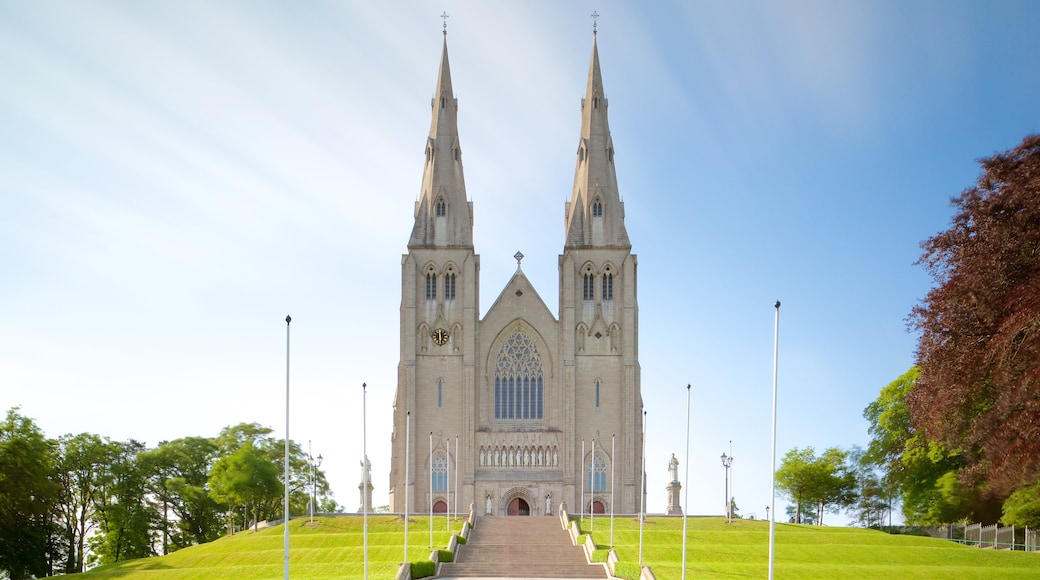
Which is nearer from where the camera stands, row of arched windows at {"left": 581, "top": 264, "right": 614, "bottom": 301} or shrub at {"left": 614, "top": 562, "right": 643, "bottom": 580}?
shrub at {"left": 614, "top": 562, "right": 643, "bottom": 580}

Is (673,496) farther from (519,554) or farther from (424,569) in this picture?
(424,569)

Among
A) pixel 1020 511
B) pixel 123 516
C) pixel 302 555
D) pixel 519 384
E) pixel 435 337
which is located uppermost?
pixel 435 337

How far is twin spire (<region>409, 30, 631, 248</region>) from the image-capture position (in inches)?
3100

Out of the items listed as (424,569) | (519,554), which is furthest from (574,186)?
(424,569)

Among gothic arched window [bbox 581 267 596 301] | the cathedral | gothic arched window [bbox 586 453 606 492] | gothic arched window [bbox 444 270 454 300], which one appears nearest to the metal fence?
the cathedral

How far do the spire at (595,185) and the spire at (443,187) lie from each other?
8.15 metres

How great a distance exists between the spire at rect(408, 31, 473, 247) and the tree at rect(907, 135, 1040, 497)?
45.8 metres

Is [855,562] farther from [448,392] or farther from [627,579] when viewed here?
[448,392]

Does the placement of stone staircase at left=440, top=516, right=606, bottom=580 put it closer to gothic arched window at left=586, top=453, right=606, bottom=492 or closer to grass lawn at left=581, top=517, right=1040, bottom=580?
grass lawn at left=581, top=517, right=1040, bottom=580

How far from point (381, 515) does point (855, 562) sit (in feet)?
98.8

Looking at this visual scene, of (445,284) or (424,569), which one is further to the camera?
(445,284)

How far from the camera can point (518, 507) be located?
7575 centimetres

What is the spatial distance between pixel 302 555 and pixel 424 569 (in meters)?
9.46

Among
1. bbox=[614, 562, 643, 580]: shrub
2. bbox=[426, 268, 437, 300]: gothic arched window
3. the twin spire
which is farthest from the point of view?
the twin spire
